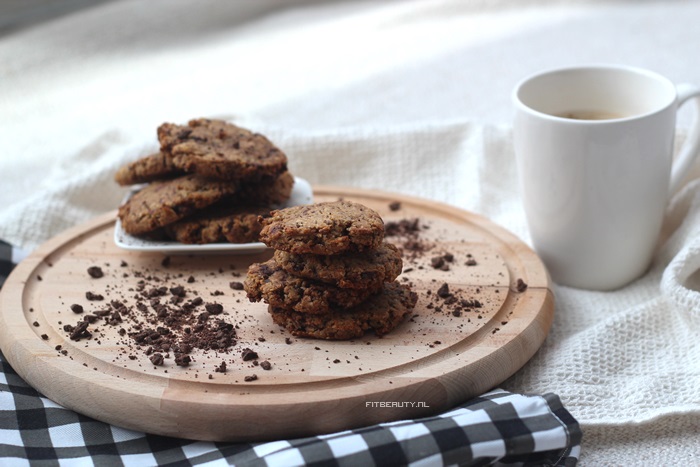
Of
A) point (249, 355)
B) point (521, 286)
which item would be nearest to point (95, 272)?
point (249, 355)

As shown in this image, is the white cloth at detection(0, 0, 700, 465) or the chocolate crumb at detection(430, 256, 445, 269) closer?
the white cloth at detection(0, 0, 700, 465)

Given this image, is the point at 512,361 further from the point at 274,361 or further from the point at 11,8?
the point at 11,8

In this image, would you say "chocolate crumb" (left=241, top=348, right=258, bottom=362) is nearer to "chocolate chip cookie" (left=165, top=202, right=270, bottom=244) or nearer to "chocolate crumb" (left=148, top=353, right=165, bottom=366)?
"chocolate crumb" (left=148, top=353, right=165, bottom=366)

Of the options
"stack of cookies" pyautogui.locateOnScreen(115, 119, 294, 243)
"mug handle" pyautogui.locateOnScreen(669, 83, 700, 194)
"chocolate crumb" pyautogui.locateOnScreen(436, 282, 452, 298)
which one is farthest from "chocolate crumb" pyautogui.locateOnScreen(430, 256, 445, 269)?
"mug handle" pyautogui.locateOnScreen(669, 83, 700, 194)

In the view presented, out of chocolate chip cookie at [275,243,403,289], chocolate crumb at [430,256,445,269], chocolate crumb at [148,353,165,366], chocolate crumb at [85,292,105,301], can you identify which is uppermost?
chocolate chip cookie at [275,243,403,289]

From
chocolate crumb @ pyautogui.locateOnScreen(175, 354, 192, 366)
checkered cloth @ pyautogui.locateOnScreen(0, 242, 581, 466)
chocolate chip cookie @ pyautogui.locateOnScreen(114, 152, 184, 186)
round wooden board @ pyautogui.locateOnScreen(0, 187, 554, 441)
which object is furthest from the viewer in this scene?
chocolate chip cookie @ pyautogui.locateOnScreen(114, 152, 184, 186)

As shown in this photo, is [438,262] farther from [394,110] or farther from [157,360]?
[394,110]

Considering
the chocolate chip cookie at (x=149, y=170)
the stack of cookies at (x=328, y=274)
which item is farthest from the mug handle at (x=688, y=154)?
the chocolate chip cookie at (x=149, y=170)

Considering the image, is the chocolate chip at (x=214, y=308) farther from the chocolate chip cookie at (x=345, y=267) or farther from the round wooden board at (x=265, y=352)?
the chocolate chip cookie at (x=345, y=267)
